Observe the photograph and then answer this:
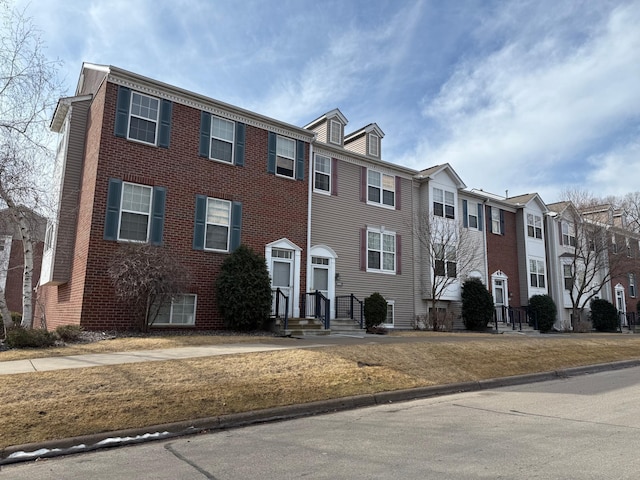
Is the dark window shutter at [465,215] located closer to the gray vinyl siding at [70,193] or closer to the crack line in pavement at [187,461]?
the gray vinyl siding at [70,193]

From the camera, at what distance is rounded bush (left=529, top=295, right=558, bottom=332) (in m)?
26.5

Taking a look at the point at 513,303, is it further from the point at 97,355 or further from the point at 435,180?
the point at 97,355

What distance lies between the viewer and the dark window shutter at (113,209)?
1406cm

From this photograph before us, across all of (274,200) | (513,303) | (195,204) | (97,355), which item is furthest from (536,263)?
(97,355)

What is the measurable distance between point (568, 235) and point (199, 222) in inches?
1008

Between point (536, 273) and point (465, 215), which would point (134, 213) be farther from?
point (536, 273)

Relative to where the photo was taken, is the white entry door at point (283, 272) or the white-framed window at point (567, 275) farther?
the white-framed window at point (567, 275)

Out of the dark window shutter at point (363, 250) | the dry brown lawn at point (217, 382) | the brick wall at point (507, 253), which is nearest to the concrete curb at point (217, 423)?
the dry brown lawn at point (217, 382)

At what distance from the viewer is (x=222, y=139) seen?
1680 cm

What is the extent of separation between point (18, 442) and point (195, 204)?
10900 millimetres

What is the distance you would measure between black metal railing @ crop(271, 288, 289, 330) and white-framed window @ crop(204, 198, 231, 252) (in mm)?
2266

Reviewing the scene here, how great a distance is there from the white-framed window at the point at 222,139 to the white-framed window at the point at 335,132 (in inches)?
207

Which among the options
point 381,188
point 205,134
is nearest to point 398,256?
point 381,188

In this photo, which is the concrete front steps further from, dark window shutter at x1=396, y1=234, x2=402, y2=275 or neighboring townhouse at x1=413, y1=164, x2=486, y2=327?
neighboring townhouse at x1=413, y1=164, x2=486, y2=327
